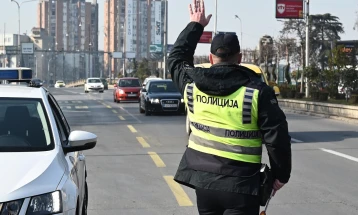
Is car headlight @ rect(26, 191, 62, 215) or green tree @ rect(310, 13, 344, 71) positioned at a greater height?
green tree @ rect(310, 13, 344, 71)

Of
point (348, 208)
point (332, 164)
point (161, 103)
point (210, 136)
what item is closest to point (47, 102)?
point (210, 136)

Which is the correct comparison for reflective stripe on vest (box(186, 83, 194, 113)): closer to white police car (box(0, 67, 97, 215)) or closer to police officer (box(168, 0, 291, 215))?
police officer (box(168, 0, 291, 215))

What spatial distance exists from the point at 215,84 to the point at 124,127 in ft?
56.3

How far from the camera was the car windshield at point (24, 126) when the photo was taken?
554 centimetres

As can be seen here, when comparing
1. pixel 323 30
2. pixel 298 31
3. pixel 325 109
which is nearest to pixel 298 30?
pixel 298 31

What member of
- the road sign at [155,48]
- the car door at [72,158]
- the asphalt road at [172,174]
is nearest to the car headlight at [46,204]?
the car door at [72,158]

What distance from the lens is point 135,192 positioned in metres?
9.38

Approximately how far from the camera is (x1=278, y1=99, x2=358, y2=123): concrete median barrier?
83.0ft

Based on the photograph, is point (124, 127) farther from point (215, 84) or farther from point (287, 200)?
point (215, 84)

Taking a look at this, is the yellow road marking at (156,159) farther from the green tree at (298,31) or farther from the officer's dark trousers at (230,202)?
the green tree at (298,31)

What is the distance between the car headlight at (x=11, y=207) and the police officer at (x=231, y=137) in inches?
43.2

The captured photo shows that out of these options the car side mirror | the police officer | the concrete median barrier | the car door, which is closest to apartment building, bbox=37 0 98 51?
the concrete median barrier

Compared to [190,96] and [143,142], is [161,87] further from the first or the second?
[190,96]

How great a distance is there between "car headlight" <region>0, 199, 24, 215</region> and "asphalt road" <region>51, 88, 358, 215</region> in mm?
3657
